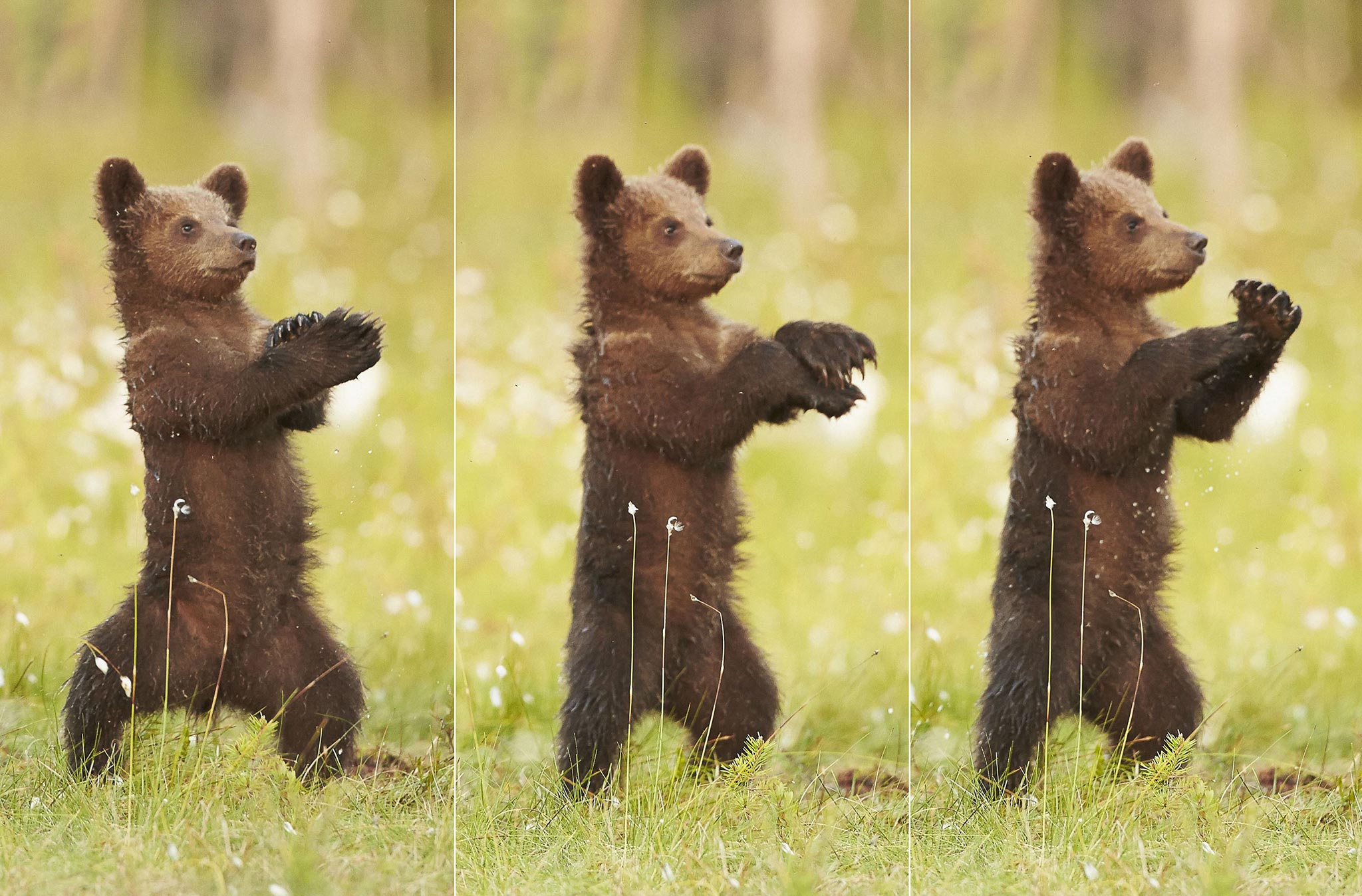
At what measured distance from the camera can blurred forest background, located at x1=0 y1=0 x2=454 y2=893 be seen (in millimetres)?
5039

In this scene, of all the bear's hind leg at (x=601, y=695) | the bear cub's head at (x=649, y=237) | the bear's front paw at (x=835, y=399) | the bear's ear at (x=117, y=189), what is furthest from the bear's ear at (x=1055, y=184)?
the bear's ear at (x=117, y=189)

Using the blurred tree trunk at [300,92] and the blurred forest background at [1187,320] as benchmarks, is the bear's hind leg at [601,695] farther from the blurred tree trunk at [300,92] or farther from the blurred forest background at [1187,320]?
the blurred tree trunk at [300,92]

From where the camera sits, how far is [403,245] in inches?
207

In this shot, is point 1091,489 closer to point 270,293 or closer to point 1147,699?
point 1147,699

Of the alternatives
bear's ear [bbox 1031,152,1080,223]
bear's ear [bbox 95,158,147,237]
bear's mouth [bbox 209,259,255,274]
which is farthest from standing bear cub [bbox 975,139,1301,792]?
bear's ear [bbox 95,158,147,237]

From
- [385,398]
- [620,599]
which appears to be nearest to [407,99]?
[385,398]

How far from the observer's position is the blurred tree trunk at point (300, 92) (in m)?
5.38

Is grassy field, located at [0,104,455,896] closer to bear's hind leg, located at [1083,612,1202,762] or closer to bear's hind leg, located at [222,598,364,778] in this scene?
bear's hind leg, located at [222,598,364,778]

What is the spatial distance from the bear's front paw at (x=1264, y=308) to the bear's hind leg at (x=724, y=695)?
190cm

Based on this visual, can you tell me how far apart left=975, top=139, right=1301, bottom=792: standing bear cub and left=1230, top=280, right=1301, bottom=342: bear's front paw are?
27 millimetres

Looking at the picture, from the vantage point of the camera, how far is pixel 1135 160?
516 cm

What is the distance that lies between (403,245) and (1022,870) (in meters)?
2.90

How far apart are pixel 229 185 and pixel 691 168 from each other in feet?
4.92

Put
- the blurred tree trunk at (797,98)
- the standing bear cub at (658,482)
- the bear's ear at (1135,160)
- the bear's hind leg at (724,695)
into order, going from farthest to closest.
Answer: the blurred tree trunk at (797,98), the bear's ear at (1135,160), the bear's hind leg at (724,695), the standing bear cub at (658,482)
